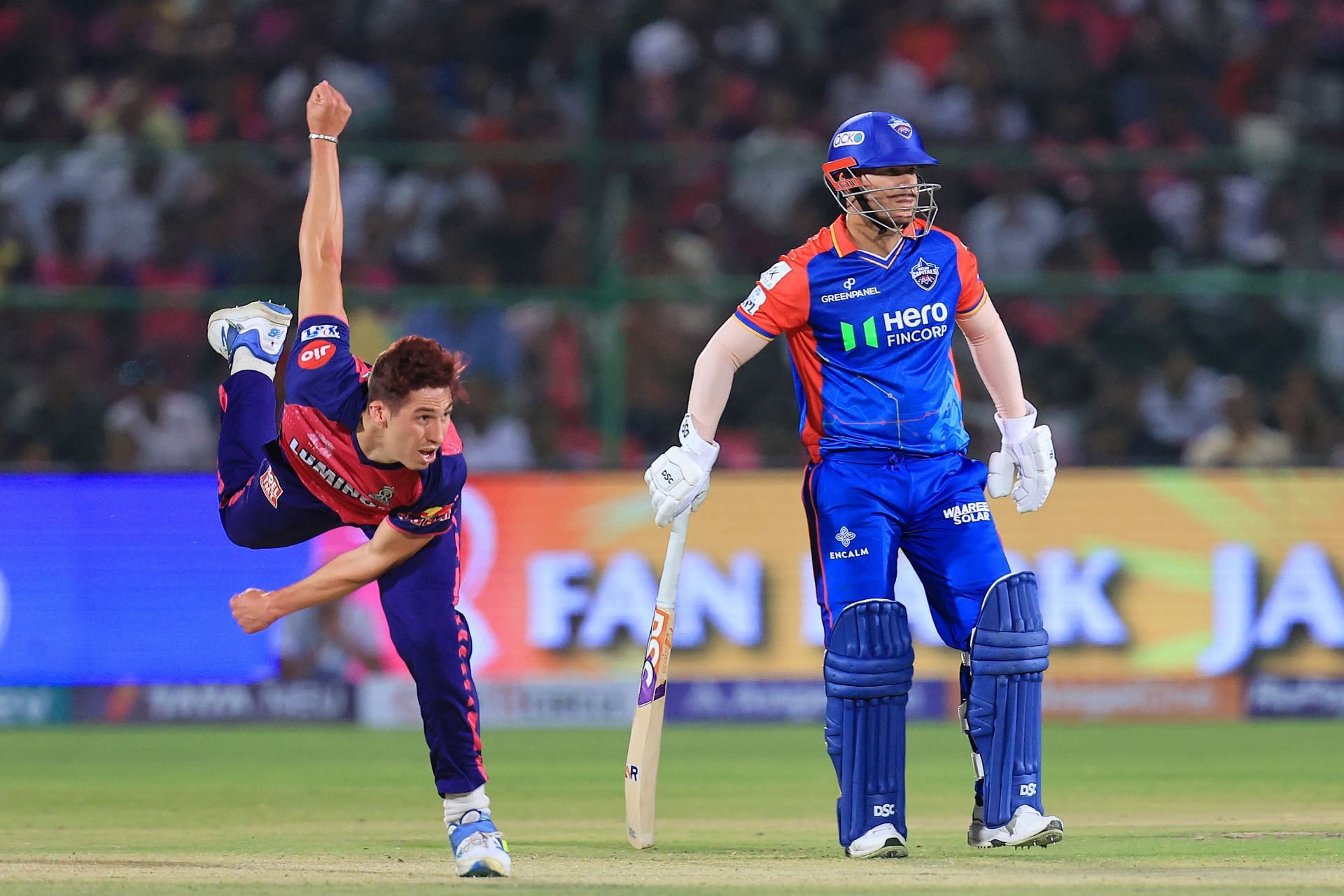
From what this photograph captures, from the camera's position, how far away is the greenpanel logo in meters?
6.17

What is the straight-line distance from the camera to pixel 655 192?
12.0 meters

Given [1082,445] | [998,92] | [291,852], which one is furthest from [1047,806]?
[998,92]

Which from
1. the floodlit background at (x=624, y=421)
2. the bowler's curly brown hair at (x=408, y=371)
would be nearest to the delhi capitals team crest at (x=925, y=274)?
the bowler's curly brown hair at (x=408, y=371)

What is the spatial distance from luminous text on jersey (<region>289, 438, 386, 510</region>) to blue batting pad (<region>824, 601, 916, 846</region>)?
1472mm

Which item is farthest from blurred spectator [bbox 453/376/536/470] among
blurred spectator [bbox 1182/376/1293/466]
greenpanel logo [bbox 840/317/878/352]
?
greenpanel logo [bbox 840/317/878/352]

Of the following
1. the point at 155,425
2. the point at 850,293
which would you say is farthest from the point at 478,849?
the point at 155,425

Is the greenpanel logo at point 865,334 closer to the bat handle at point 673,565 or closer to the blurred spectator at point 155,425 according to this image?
the bat handle at point 673,565

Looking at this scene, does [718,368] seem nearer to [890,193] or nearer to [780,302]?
[780,302]

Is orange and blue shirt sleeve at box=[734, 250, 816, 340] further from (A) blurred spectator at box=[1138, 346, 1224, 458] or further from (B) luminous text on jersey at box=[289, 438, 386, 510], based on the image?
(A) blurred spectator at box=[1138, 346, 1224, 458]

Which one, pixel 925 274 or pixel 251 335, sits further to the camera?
pixel 251 335

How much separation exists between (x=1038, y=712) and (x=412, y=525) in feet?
6.52

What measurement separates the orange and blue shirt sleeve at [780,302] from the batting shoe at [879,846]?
1536mm

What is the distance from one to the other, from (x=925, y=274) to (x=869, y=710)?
1.35 meters

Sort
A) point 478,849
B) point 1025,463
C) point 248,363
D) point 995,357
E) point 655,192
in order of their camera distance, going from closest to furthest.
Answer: point 478,849 < point 995,357 < point 1025,463 < point 248,363 < point 655,192
